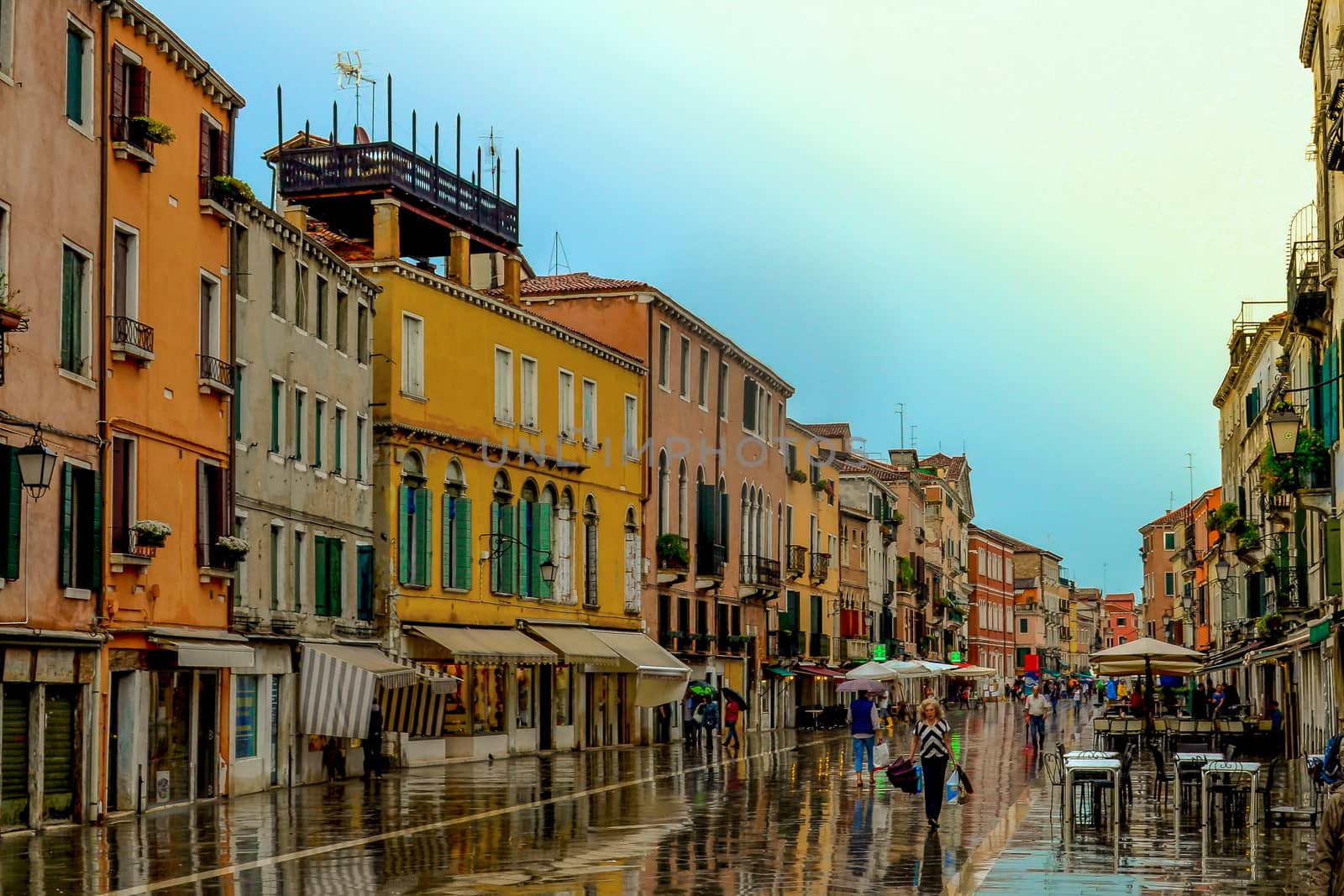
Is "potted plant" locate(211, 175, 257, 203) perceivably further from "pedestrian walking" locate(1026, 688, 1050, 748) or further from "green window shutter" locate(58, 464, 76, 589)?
"pedestrian walking" locate(1026, 688, 1050, 748)

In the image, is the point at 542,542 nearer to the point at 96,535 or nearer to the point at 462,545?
the point at 462,545

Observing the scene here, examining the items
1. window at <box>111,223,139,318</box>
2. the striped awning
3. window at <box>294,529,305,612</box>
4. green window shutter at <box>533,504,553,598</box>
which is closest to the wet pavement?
the striped awning

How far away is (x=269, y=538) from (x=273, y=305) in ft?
12.7

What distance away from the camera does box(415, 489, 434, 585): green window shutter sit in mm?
38812

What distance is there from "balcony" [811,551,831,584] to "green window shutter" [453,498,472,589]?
1292 inches

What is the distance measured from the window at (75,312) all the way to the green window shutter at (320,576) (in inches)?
389

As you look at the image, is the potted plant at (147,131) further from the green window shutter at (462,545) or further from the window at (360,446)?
the green window shutter at (462,545)

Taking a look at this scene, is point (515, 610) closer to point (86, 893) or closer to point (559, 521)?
point (559, 521)

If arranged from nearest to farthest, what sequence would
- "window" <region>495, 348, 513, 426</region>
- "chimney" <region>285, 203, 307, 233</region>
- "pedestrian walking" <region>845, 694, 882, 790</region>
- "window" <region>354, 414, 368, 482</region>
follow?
1. "pedestrian walking" <region>845, 694, 882, 790</region>
2. "window" <region>354, 414, 368, 482</region>
3. "chimney" <region>285, 203, 307, 233</region>
4. "window" <region>495, 348, 513, 426</region>

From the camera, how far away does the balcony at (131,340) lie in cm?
2484

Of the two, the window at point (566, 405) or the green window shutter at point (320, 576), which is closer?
the green window shutter at point (320, 576)

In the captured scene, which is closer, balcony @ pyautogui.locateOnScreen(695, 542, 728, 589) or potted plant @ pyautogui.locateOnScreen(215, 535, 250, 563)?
potted plant @ pyautogui.locateOnScreen(215, 535, 250, 563)

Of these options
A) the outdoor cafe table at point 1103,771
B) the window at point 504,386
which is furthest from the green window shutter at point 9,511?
the window at point 504,386

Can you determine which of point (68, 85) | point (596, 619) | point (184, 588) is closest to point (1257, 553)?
point (596, 619)
